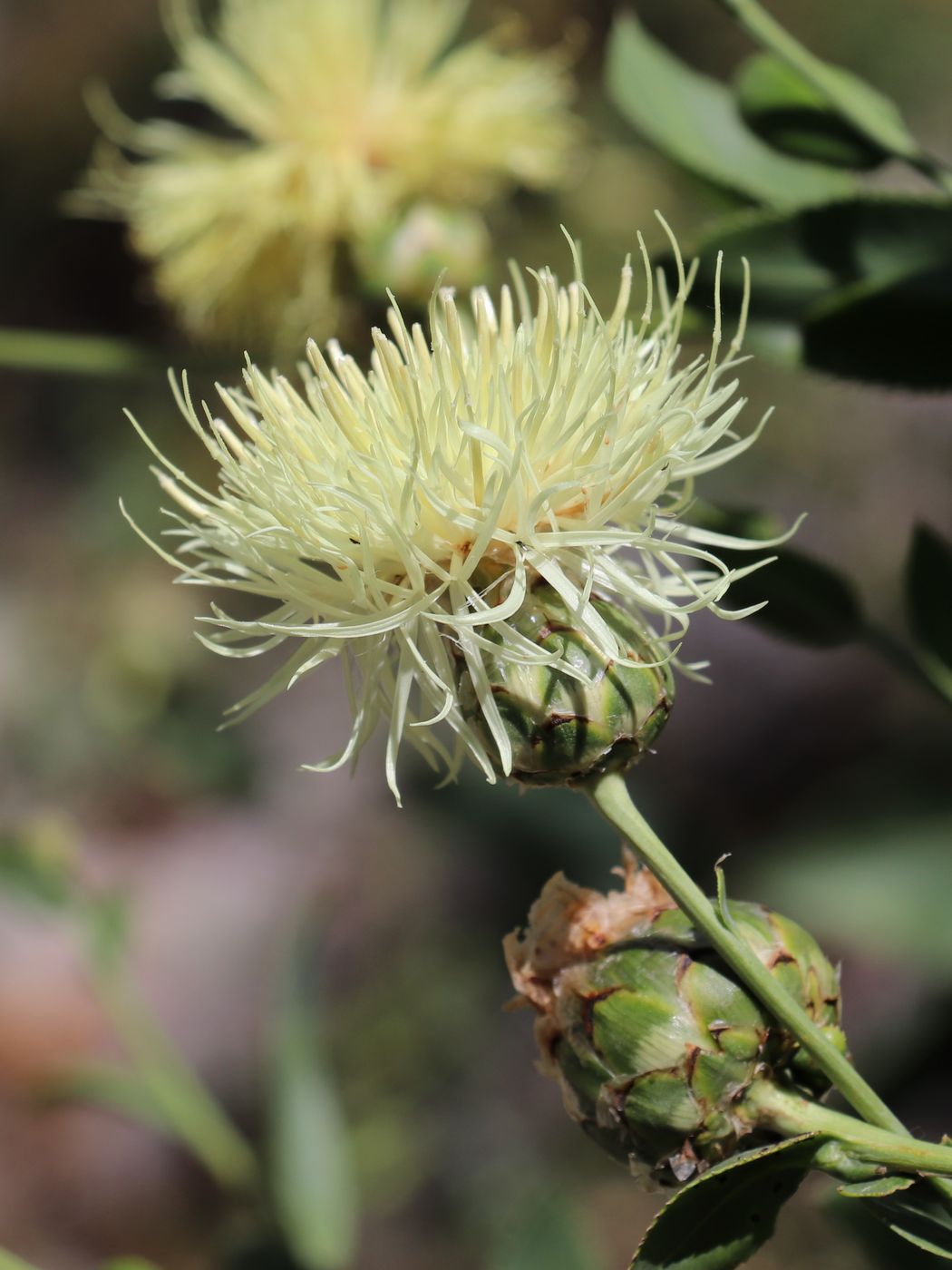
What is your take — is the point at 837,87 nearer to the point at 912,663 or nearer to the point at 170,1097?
the point at 912,663

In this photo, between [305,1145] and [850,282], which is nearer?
[850,282]

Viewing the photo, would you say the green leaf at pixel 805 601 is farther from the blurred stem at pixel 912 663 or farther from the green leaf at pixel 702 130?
the green leaf at pixel 702 130

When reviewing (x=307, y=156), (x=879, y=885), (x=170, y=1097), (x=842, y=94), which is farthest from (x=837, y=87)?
(x=170, y=1097)

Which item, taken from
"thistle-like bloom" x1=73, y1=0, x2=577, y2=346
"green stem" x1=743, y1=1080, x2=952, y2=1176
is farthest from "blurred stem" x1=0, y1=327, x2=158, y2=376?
"green stem" x1=743, y1=1080, x2=952, y2=1176

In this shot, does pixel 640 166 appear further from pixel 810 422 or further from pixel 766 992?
pixel 766 992

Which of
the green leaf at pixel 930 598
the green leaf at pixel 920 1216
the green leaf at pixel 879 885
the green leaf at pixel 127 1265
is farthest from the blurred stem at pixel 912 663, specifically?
the green leaf at pixel 879 885

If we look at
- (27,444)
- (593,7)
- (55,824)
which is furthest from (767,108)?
(27,444)
